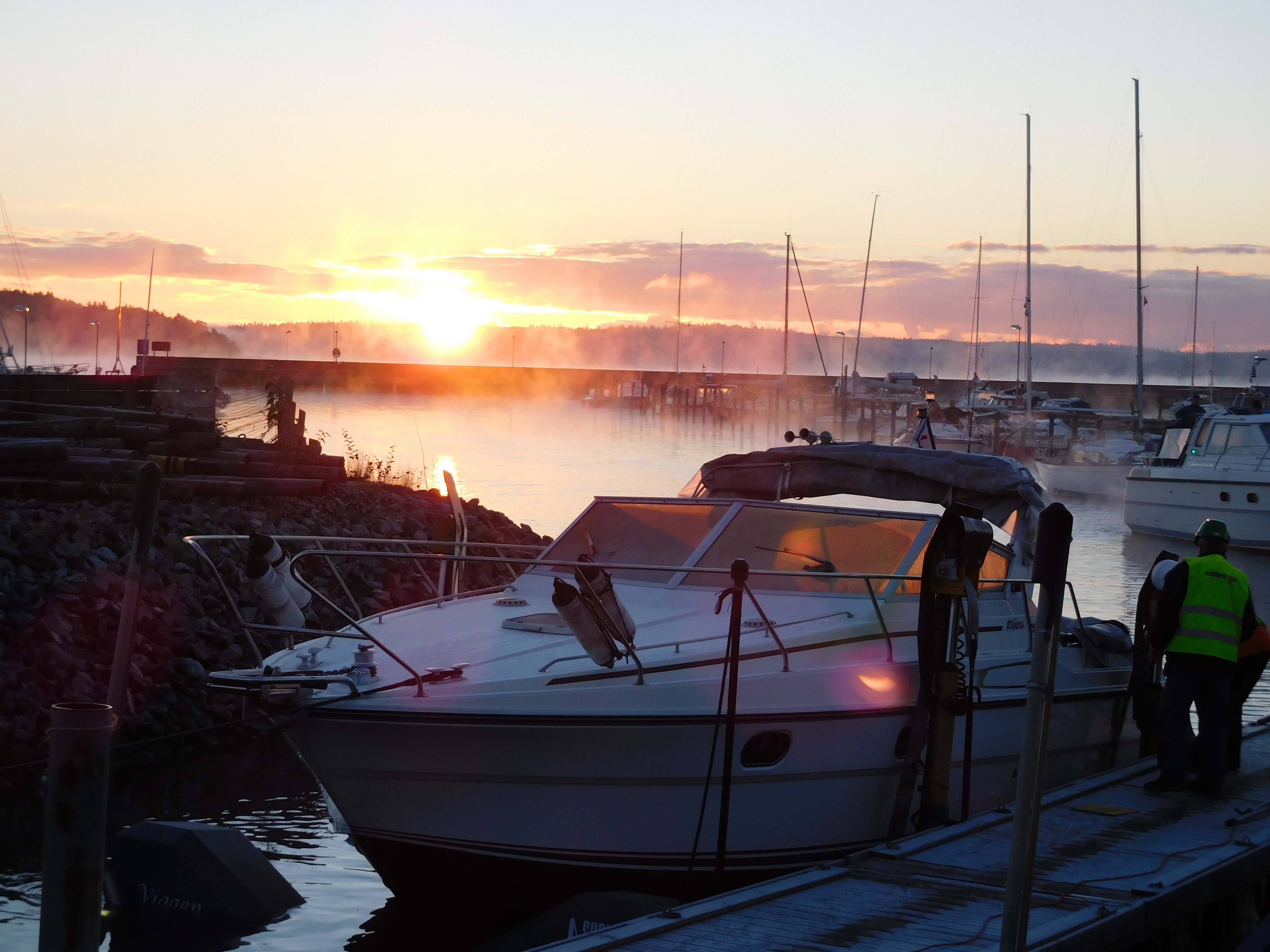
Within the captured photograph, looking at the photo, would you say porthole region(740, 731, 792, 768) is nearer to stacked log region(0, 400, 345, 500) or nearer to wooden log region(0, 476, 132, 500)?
wooden log region(0, 476, 132, 500)

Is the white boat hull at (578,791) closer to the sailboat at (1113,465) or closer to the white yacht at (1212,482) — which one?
the white yacht at (1212,482)

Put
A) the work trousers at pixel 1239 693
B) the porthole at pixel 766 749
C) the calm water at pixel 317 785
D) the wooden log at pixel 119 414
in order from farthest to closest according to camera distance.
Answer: the wooden log at pixel 119 414
the work trousers at pixel 1239 693
the calm water at pixel 317 785
the porthole at pixel 766 749

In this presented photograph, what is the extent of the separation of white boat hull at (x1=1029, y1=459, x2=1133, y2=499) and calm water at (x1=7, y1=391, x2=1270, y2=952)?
630mm

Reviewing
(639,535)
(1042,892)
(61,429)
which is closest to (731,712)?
(1042,892)

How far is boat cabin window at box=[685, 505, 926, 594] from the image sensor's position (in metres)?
8.12

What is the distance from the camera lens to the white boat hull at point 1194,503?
28.5m

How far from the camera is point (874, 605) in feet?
24.7

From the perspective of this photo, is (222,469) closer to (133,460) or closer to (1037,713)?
(133,460)

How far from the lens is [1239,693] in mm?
8633

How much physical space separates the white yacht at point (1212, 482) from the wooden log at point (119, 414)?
2057cm

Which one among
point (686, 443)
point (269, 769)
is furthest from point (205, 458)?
point (686, 443)

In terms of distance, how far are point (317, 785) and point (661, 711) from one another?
4.95 m

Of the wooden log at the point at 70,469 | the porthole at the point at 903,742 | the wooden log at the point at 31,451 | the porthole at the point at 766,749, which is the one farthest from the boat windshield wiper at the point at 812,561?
the wooden log at the point at 31,451

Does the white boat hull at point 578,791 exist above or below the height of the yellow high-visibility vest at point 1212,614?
below
